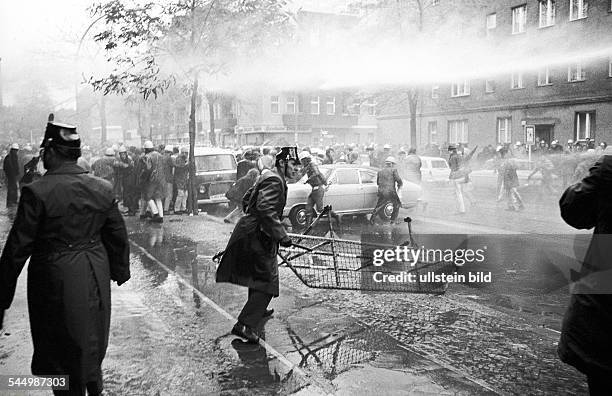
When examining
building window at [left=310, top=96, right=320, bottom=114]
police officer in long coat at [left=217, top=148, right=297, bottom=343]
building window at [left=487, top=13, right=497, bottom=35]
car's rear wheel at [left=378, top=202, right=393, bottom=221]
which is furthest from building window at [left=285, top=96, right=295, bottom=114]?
police officer in long coat at [left=217, top=148, right=297, bottom=343]

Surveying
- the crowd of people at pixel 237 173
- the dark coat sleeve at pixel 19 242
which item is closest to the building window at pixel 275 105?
the crowd of people at pixel 237 173

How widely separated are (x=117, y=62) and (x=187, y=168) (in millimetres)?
3523

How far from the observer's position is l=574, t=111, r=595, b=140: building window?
3133 cm

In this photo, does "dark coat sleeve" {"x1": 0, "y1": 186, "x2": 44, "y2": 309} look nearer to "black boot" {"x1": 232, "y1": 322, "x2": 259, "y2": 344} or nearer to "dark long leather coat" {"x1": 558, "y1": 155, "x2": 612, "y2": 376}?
"black boot" {"x1": 232, "y1": 322, "x2": 259, "y2": 344}

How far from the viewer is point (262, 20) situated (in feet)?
52.5

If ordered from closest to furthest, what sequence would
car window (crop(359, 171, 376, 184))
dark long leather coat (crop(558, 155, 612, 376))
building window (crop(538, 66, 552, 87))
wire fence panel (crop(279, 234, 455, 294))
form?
dark long leather coat (crop(558, 155, 612, 376))
wire fence panel (crop(279, 234, 455, 294))
car window (crop(359, 171, 376, 184))
building window (crop(538, 66, 552, 87))

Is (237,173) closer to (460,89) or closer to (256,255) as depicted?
(256,255)

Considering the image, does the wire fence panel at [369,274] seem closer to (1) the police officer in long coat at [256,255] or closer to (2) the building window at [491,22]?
(1) the police officer in long coat at [256,255]

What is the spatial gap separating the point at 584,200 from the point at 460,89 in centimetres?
3845

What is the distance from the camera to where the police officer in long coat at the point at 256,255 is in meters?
5.52

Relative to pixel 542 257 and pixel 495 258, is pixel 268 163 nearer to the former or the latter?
pixel 495 258

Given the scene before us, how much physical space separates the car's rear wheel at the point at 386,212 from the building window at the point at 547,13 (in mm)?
21843

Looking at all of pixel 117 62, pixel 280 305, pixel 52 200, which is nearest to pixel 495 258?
pixel 280 305

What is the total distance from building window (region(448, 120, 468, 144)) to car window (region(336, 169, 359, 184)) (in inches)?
1020
